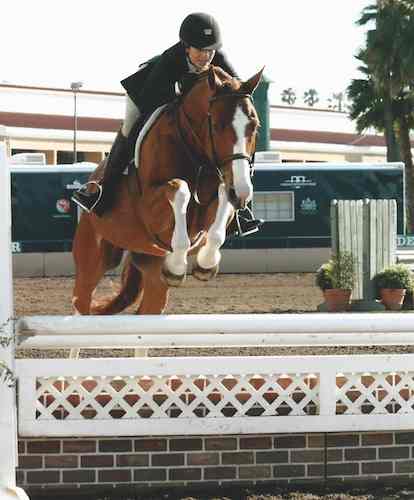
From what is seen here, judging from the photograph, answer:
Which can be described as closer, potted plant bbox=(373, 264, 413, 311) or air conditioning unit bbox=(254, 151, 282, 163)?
potted plant bbox=(373, 264, 413, 311)

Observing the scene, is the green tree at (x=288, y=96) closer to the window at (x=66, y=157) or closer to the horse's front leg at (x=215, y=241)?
the window at (x=66, y=157)

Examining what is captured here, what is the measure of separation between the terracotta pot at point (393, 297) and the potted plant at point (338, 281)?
455mm

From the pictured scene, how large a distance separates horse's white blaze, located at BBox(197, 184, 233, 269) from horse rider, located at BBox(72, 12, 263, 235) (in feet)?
1.74

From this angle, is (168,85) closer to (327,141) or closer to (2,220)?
(2,220)

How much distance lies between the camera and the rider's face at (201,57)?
5926 millimetres

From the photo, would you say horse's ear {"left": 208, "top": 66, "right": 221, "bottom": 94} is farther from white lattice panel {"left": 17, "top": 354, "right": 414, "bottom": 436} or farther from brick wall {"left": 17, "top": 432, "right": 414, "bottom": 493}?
brick wall {"left": 17, "top": 432, "right": 414, "bottom": 493}

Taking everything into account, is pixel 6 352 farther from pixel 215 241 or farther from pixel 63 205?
pixel 63 205

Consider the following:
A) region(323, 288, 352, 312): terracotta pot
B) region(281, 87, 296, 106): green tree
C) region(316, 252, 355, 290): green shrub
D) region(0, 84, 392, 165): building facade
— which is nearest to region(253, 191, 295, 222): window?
region(316, 252, 355, 290): green shrub

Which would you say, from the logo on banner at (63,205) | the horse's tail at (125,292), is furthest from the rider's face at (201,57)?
the logo on banner at (63,205)

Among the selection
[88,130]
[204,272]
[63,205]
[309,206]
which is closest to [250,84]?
[204,272]

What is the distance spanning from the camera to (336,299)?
1407cm

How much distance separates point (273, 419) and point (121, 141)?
243 centimetres

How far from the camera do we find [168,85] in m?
6.20

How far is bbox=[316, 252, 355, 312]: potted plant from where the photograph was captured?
46.2ft
